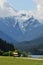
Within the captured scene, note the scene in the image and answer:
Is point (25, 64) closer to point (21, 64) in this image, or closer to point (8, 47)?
point (21, 64)

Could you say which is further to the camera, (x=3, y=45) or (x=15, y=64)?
(x=3, y=45)

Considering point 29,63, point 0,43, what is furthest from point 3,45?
point 29,63

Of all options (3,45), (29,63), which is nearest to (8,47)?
(3,45)

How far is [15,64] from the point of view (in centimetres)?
3108

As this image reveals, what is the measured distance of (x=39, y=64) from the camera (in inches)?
1251

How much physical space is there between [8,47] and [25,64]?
55.2 meters

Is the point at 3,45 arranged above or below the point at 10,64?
above

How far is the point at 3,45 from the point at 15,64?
5734cm

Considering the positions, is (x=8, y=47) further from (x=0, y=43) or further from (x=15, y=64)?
(x=15, y=64)

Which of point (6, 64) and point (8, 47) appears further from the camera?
point (8, 47)

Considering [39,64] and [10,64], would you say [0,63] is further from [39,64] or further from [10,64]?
[39,64]

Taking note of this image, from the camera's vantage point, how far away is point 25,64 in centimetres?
3141

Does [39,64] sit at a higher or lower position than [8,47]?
lower

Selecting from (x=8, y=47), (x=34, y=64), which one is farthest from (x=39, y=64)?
(x=8, y=47)
